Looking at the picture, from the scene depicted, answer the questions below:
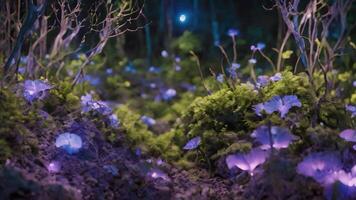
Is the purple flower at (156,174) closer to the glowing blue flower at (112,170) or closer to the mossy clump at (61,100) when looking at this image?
the glowing blue flower at (112,170)

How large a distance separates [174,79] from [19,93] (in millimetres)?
4170

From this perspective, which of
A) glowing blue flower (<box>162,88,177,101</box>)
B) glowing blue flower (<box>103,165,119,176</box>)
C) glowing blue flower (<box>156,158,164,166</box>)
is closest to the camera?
glowing blue flower (<box>103,165,119,176</box>)

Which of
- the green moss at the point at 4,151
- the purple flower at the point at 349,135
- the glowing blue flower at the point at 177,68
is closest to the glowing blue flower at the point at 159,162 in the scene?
the green moss at the point at 4,151

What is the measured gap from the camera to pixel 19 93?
343cm

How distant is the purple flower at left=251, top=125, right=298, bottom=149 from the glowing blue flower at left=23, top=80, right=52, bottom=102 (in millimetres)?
1714

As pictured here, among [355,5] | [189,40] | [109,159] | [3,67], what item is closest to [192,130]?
[109,159]

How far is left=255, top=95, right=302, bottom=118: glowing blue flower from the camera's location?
3.61m

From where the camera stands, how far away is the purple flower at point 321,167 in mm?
2820

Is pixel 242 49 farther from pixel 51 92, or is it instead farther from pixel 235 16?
→ pixel 51 92

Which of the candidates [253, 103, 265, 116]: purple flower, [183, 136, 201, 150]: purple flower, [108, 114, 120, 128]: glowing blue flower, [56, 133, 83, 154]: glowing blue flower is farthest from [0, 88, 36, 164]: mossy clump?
[253, 103, 265, 116]: purple flower

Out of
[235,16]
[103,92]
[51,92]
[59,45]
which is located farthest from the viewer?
[235,16]

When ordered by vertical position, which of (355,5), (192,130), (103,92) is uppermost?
(355,5)

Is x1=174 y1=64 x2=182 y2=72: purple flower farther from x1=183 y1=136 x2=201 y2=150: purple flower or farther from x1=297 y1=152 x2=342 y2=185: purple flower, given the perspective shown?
x1=297 y1=152 x2=342 y2=185: purple flower

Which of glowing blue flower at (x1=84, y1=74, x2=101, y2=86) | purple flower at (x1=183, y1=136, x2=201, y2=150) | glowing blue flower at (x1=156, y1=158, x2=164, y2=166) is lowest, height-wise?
glowing blue flower at (x1=156, y1=158, x2=164, y2=166)
